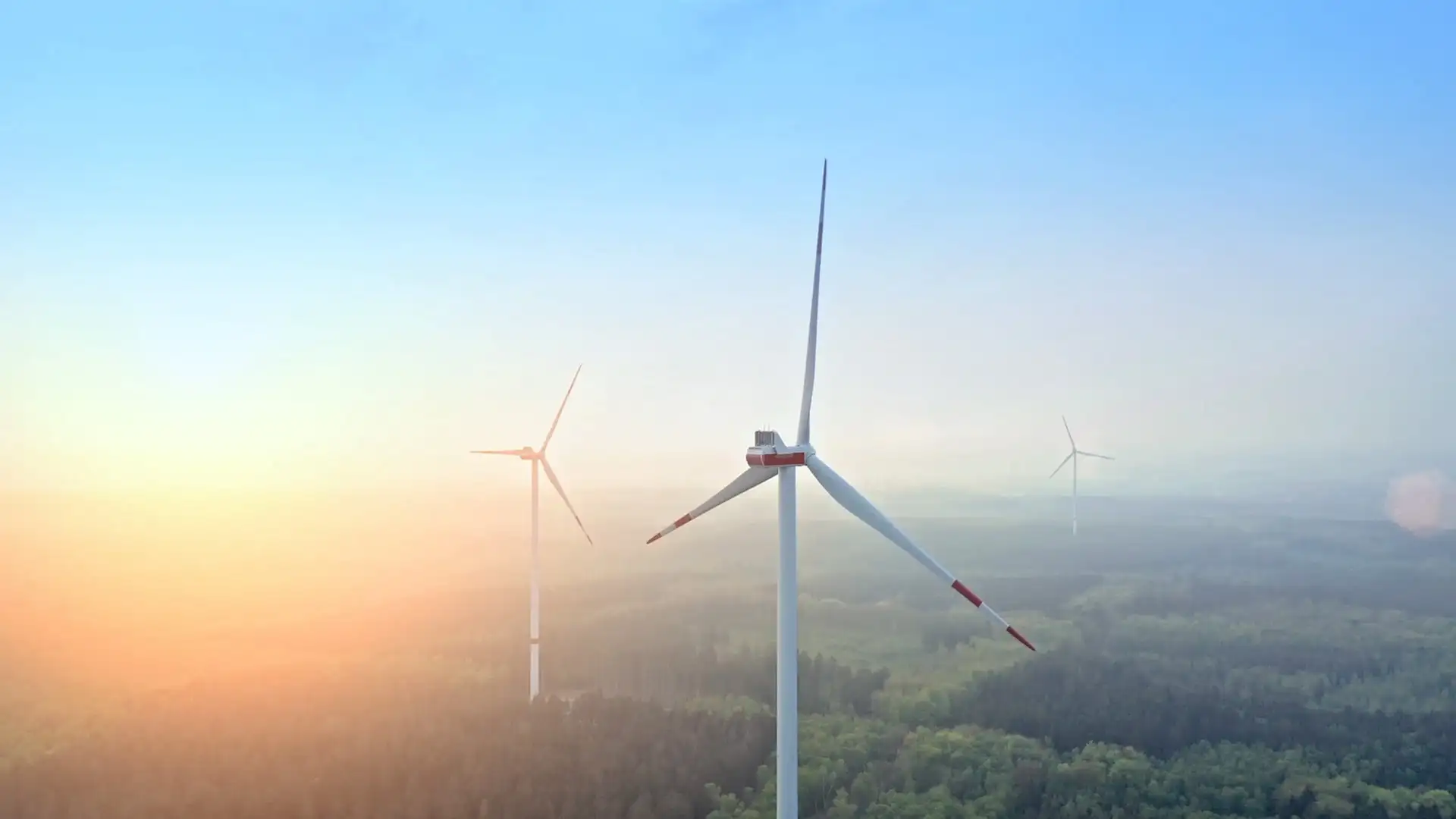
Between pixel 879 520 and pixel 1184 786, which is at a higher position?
pixel 879 520

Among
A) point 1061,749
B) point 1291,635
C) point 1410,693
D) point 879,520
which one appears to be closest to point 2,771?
point 879,520

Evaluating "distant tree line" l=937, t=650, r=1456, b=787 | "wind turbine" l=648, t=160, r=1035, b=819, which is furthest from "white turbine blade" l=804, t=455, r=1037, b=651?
"distant tree line" l=937, t=650, r=1456, b=787

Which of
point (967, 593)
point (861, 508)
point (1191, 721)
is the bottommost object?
point (1191, 721)

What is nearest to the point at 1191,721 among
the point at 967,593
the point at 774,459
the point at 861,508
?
the point at 861,508

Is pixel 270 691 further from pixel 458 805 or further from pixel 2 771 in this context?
pixel 458 805

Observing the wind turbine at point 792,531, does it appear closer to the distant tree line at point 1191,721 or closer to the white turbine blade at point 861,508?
the white turbine blade at point 861,508

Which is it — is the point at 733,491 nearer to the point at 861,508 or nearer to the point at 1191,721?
the point at 861,508

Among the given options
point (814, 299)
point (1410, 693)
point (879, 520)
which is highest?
point (814, 299)
